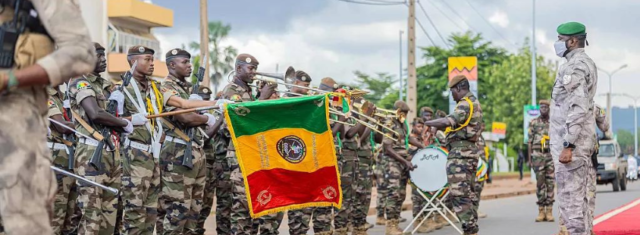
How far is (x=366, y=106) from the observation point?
515 inches

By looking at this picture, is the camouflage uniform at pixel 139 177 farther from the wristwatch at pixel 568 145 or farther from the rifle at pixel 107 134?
the wristwatch at pixel 568 145

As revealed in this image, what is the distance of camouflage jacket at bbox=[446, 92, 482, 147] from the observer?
12.0 metres

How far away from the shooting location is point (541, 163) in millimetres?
16625

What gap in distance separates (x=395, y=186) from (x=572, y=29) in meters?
5.63

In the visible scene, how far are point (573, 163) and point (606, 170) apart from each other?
74.9ft

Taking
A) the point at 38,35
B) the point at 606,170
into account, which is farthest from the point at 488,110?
the point at 38,35

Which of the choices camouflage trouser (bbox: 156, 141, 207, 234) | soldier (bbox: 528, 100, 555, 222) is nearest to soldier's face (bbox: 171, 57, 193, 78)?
camouflage trouser (bbox: 156, 141, 207, 234)

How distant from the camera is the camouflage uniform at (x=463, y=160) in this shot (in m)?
12.1

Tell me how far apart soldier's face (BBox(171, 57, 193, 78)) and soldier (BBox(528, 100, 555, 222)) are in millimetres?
8002

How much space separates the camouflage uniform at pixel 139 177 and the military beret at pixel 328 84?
140 inches

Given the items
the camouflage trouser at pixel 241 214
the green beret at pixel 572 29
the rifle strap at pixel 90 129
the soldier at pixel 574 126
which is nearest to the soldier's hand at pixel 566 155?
the soldier at pixel 574 126

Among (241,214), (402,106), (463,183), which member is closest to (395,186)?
(402,106)

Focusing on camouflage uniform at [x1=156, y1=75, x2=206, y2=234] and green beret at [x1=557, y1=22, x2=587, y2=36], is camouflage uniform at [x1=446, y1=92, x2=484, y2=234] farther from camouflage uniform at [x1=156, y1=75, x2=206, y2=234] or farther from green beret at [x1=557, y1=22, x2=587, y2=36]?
camouflage uniform at [x1=156, y1=75, x2=206, y2=234]

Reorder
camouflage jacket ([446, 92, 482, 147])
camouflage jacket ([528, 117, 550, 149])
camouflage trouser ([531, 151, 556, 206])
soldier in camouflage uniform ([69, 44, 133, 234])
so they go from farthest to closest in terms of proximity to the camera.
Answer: camouflage trouser ([531, 151, 556, 206]), camouflage jacket ([528, 117, 550, 149]), camouflage jacket ([446, 92, 482, 147]), soldier in camouflage uniform ([69, 44, 133, 234])
